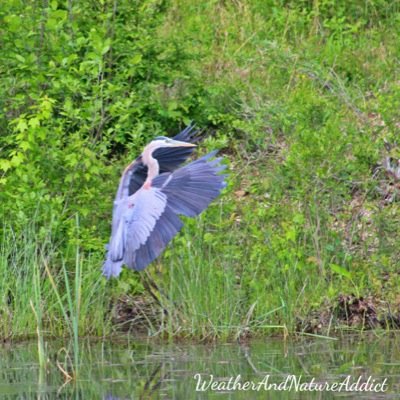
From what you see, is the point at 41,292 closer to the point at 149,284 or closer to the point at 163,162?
the point at 149,284

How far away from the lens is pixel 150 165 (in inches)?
284

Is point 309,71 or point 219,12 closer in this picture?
point 309,71

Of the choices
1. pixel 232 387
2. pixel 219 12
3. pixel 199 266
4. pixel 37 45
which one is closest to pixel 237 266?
pixel 199 266

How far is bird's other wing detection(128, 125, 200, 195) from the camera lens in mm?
7391

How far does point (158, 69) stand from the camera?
9023 mm

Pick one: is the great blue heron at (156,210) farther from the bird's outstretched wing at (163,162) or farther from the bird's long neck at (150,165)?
the bird's outstretched wing at (163,162)

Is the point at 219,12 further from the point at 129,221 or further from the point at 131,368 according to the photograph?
the point at 131,368

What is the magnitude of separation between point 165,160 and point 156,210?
622 mm

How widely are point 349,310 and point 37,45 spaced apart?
2990mm

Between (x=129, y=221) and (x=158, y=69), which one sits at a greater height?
(x=158, y=69)

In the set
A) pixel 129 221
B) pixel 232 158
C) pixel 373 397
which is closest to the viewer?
pixel 373 397

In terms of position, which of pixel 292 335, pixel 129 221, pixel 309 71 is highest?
pixel 309 71

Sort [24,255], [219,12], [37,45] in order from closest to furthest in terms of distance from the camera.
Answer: [24,255]
[37,45]
[219,12]

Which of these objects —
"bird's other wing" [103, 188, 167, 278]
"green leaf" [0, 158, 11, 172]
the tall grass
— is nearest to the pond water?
the tall grass
